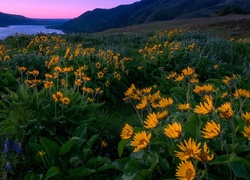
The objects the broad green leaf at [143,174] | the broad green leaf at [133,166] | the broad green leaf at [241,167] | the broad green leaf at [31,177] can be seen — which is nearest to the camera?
the broad green leaf at [241,167]

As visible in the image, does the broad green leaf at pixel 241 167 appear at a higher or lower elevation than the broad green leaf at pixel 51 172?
higher

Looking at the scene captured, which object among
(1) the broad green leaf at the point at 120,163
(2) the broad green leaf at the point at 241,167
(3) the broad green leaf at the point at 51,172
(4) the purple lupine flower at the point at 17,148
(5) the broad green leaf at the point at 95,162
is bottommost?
(5) the broad green leaf at the point at 95,162

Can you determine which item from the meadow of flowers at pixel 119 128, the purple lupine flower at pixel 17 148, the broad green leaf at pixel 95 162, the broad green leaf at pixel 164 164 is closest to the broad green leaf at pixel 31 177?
the meadow of flowers at pixel 119 128

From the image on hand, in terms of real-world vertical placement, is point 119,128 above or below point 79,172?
below

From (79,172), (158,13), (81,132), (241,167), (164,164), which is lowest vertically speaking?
(158,13)

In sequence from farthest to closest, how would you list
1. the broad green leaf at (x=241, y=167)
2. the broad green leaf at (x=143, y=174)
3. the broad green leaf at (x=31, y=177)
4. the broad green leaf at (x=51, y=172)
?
the broad green leaf at (x=31, y=177) → the broad green leaf at (x=51, y=172) → the broad green leaf at (x=143, y=174) → the broad green leaf at (x=241, y=167)

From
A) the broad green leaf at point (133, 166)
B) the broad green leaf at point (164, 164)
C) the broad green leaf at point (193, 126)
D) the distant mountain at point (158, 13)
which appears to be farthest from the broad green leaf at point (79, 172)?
the distant mountain at point (158, 13)

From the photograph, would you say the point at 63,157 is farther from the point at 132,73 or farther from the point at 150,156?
the point at 132,73

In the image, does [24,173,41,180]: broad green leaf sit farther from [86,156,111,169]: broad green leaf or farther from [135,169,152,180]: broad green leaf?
[135,169,152,180]: broad green leaf

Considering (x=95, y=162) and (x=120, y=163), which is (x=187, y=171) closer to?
(x=120, y=163)

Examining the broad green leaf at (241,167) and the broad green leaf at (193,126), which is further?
the broad green leaf at (193,126)

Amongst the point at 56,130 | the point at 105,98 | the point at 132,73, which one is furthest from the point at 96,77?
the point at 56,130

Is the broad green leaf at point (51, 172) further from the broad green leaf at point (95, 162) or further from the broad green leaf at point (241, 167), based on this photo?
the broad green leaf at point (241, 167)

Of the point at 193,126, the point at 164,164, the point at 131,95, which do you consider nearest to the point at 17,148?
the point at 131,95
